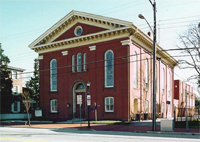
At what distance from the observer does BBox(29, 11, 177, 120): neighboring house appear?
30219 millimetres

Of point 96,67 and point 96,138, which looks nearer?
point 96,138

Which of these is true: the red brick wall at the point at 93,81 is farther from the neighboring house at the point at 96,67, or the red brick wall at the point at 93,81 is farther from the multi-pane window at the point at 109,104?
the multi-pane window at the point at 109,104

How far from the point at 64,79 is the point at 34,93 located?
18.7 meters

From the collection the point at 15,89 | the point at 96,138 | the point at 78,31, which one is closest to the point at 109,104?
the point at 78,31

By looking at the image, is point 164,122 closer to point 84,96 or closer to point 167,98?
point 84,96

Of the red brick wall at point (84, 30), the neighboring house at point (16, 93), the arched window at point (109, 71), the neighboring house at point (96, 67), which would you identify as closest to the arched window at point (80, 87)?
the neighboring house at point (96, 67)

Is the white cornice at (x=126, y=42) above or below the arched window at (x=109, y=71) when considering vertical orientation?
above

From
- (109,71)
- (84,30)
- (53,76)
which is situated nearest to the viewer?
(109,71)

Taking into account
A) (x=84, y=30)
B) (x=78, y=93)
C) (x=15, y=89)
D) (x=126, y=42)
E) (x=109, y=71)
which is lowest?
(x=78, y=93)

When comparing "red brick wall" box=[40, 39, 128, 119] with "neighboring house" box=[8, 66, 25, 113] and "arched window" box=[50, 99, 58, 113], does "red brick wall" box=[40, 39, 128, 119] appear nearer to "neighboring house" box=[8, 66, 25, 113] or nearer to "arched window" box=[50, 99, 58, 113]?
"arched window" box=[50, 99, 58, 113]

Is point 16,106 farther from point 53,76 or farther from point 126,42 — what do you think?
point 126,42

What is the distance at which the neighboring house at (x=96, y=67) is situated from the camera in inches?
1190

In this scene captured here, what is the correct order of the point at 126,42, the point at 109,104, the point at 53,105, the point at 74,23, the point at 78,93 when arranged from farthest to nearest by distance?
the point at 53,105, the point at 74,23, the point at 78,93, the point at 109,104, the point at 126,42

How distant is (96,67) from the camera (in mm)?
32406
